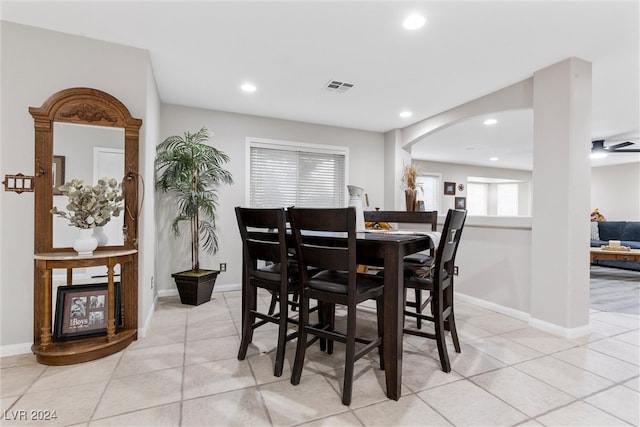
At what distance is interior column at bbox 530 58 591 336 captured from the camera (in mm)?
2656

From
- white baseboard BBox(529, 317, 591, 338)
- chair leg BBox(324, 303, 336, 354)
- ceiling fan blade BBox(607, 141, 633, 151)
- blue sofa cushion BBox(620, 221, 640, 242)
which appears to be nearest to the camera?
chair leg BBox(324, 303, 336, 354)

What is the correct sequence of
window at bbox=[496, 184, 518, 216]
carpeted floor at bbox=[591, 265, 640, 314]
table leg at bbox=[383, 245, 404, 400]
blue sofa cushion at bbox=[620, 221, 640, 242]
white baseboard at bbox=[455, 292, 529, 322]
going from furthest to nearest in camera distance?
window at bbox=[496, 184, 518, 216]
blue sofa cushion at bbox=[620, 221, 640, 242]
carpeted floor at bbox=[591, 265, 640, 314]
white baseboard at bbox=[455, 292, 529, 322]
table leg at bbox=[383, 245, 404, 400]

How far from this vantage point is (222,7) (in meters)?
2.09

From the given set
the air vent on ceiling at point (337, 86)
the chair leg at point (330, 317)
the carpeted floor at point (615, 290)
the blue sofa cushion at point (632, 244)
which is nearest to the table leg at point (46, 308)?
the chair leg at point (330, 317)

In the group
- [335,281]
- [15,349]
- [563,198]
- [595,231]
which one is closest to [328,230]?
[335,281]

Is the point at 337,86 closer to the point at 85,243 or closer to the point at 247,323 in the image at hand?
the point at 247,323

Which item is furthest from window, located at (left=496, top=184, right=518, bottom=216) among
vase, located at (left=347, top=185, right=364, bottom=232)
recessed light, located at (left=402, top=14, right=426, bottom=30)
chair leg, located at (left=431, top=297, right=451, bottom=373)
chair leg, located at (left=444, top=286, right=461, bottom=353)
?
chair leg, located at (left=431, top=297, right=451, bottom=373)

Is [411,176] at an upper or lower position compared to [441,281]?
upper

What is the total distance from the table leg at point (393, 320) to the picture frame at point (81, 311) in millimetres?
2117

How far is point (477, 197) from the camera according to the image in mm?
10203

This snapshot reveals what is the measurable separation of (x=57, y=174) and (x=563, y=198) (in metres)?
4.01

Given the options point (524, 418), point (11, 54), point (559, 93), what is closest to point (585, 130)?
point (559, 93)

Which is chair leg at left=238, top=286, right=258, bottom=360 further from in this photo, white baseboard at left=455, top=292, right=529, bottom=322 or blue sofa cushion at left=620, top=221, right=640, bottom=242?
blue sofa cushion at left=620, top=221, right=640, bottom=242

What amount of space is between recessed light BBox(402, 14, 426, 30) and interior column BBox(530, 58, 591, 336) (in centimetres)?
145
